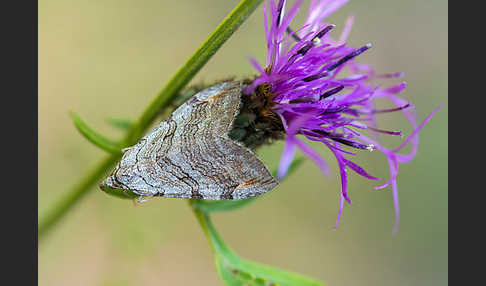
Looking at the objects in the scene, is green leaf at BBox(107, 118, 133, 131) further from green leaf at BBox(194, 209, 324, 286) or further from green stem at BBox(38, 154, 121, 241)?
green leaf at BBox(194, 209, 324, 286)

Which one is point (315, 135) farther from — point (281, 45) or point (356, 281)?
point (356, 281)

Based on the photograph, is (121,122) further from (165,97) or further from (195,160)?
(195,160)

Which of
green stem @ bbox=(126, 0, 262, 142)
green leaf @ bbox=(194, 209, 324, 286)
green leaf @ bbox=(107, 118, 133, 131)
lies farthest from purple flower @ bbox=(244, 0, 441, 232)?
green leaf @ bbox=(107, 118, 133, 131)

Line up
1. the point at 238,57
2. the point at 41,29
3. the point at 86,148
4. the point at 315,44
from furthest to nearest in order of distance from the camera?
the point at 238,57
the point at 41,29
the point at 86,148
the point at 315,44

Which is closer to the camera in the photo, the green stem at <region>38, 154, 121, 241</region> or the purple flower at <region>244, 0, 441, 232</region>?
the purple flower at <region>244, 0, 441, 232</region>

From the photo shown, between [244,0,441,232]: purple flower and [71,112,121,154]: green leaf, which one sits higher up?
[71,112,121,154]: green leaf

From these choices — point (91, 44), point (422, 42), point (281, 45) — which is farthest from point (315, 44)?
point (422, 42)

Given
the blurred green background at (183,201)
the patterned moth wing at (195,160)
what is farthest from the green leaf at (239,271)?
the blurred green background at (183,201)
